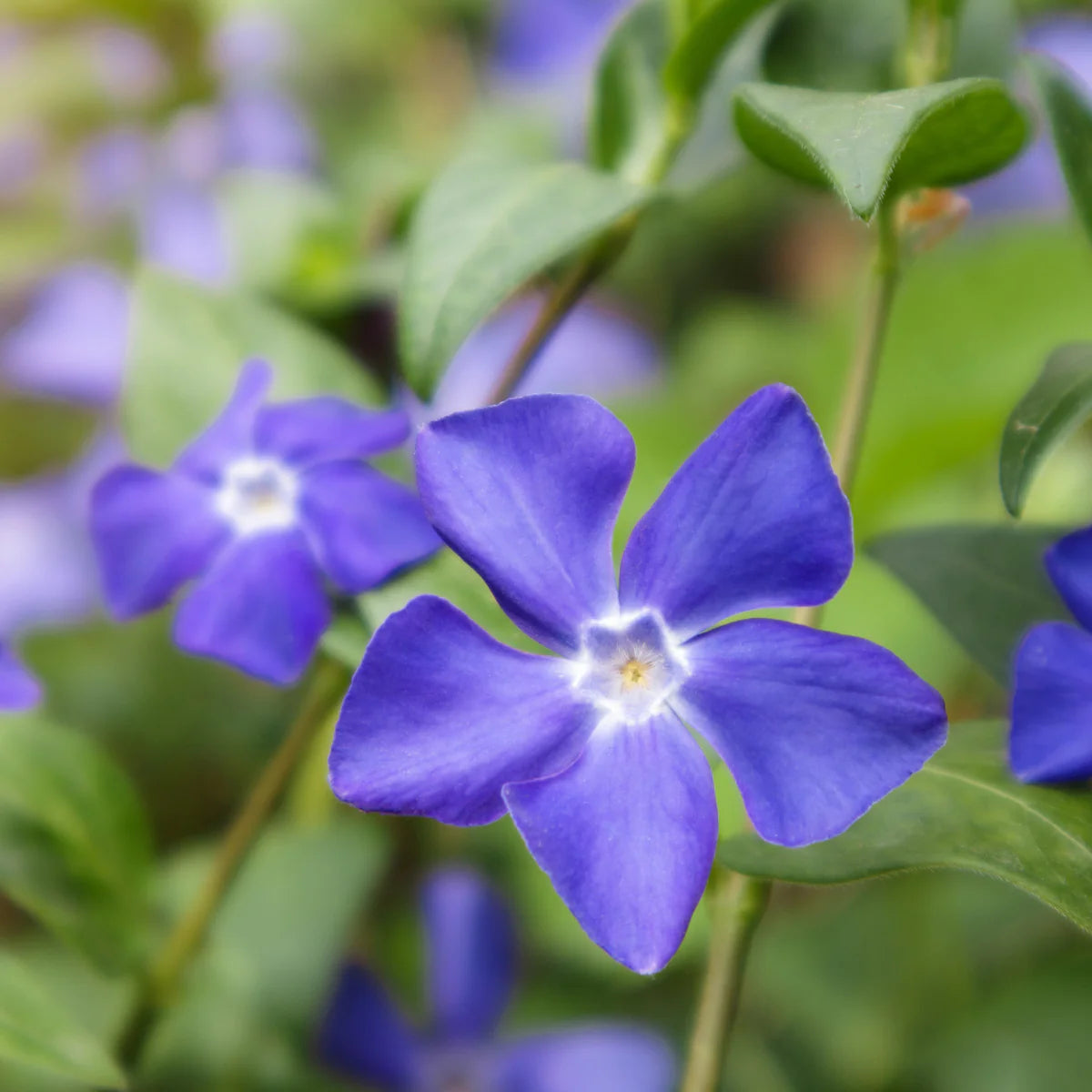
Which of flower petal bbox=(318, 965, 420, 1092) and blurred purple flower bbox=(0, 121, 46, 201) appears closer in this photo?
flower petal bbox=(318, 965, 420, 1092)

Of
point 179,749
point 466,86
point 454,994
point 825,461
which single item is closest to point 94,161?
point 466,86

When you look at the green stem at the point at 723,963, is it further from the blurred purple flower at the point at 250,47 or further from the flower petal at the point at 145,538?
the blurred purple flower at the point at 250,47

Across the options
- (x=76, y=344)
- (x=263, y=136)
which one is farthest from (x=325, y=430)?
→ (x=263, y=136)

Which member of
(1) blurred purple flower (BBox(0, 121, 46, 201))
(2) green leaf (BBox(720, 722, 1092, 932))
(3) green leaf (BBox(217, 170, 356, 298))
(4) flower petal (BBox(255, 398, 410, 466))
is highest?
(4) flower petal (BBox(255, 398, 410, 466))

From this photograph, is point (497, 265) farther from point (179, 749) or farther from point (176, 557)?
point (179, 749)

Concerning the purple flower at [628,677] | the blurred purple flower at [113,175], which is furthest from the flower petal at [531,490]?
the blurred purple flower at [113,175]

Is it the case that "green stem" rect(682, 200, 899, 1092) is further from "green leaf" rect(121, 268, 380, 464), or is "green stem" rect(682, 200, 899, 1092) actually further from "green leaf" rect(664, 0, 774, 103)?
"green leaf" rect(121, 268, 380, 464)

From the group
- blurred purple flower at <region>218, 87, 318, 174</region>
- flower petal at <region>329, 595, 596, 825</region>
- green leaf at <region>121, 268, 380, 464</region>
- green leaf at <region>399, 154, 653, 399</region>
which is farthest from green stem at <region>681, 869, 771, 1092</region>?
blurred purple flower at <region>218, 87, 318, 174</region>
